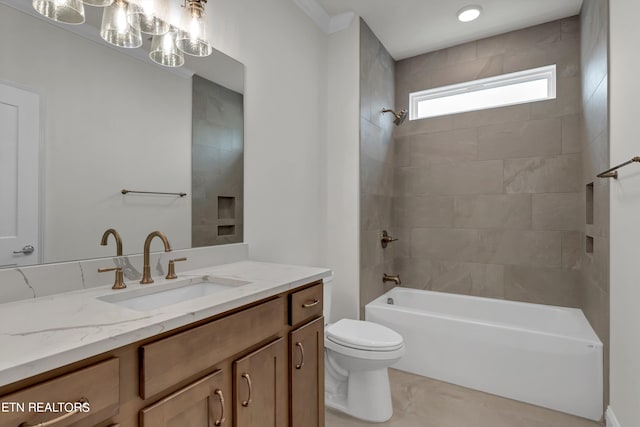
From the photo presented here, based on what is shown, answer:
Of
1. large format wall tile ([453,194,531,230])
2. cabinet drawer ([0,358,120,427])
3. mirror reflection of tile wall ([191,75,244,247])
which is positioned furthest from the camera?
large format wall tile ([453,194,531,230])

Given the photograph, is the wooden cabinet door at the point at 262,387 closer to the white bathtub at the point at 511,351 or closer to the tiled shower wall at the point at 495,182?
the white bathtub at the point at 511,351

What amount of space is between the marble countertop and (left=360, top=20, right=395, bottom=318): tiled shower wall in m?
1.51

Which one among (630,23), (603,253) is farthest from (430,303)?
(630,23)

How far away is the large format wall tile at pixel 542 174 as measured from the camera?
99.7 inches

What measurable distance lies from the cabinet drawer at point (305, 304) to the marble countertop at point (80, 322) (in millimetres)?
103

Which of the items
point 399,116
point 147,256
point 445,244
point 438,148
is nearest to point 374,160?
point 399,116

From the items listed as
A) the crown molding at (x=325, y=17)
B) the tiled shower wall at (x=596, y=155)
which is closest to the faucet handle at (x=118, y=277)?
the crown molding at (x=325, y=17)

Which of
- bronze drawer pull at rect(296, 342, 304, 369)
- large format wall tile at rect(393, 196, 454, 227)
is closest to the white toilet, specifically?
bronze drawer pull at rect(296, 342, 304, 369)

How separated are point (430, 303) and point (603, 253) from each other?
1.43 metres

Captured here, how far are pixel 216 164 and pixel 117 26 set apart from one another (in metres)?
0.69

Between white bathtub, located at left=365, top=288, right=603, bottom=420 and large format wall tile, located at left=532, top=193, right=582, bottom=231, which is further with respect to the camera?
large format wall tile, located at left=532, top=193, right=582, bottom=231

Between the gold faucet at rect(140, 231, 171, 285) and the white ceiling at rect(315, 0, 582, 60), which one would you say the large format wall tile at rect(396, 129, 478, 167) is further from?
the gold faucet at rect(140, 231, 171, 285)

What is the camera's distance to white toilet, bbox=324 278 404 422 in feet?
6.07

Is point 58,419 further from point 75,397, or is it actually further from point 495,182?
point 495,182
